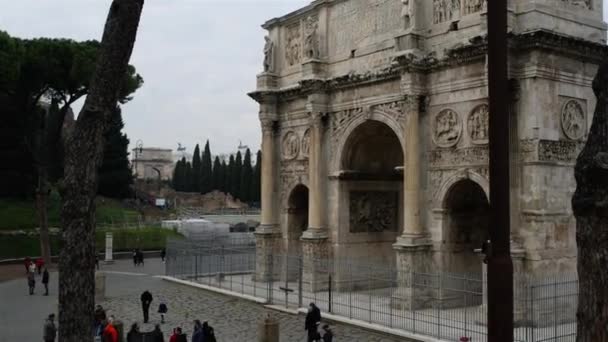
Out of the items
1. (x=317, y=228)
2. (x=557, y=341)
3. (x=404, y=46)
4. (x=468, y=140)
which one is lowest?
(x=557, y=341)

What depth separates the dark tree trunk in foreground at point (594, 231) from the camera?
454 centimetres

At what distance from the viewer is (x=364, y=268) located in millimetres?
20344

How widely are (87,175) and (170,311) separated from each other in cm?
1263

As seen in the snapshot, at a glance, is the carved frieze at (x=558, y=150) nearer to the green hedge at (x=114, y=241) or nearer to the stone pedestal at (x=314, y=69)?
the stone pedestal at (x=314, y=69)

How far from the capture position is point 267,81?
23922 millimetres

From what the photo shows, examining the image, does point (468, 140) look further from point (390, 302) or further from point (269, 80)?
point (269, 80)

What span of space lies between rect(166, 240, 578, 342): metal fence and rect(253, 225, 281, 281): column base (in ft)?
0.23

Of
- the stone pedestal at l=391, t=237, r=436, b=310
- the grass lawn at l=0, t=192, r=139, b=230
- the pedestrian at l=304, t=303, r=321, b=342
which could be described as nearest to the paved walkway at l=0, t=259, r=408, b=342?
the pedestrian at l=304, t=303, r=321, b=342

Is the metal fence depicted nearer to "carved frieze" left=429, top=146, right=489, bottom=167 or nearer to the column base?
the column base

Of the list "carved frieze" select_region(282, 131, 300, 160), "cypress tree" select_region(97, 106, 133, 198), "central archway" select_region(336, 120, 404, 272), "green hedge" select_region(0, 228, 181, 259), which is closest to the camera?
"central archway" select_region(336, 120, 404, 272)

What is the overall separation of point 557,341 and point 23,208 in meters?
35.4

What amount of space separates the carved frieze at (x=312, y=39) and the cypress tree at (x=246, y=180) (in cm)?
4800

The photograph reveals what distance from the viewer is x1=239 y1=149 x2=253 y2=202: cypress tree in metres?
70.1

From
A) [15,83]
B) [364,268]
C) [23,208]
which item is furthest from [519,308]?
[23,208]
